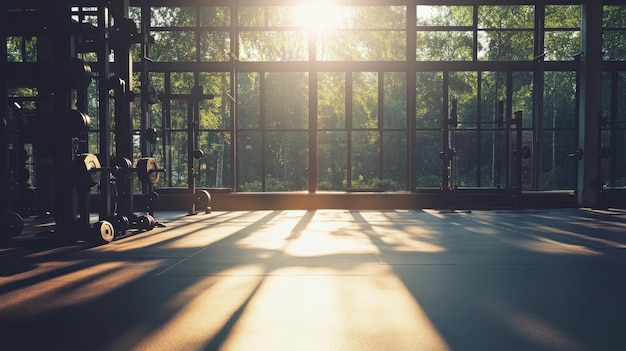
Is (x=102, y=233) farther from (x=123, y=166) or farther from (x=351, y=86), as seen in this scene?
(x=351, y=86)

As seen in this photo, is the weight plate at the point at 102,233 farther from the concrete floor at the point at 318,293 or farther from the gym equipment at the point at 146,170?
the gym equipment at the point at 146,170

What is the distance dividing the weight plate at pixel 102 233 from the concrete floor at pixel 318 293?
0.12 m

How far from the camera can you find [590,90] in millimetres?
11320

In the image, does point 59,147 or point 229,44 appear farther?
point 229,44

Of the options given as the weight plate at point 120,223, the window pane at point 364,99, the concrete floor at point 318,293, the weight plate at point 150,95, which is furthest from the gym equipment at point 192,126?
the window pane at point 364,99

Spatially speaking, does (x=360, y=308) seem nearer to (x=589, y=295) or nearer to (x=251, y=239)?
(x=589, y=295)

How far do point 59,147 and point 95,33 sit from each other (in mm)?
1777

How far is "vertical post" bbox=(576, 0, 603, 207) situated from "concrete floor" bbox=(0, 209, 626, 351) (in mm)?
6027

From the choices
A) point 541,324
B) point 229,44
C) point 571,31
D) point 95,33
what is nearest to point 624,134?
point 571,31

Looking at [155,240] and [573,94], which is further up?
[573,94]

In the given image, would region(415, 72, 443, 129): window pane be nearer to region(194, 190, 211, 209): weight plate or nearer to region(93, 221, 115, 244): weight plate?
region(194, 190, 211, 209): weight plate

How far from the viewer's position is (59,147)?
5.48m

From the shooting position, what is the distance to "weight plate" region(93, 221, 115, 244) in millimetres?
5535

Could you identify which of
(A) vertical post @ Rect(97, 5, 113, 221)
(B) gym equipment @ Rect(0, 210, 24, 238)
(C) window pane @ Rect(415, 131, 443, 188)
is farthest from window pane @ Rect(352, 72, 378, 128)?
(B) gym equipment @ Rect(0, 210, 24, 238)
